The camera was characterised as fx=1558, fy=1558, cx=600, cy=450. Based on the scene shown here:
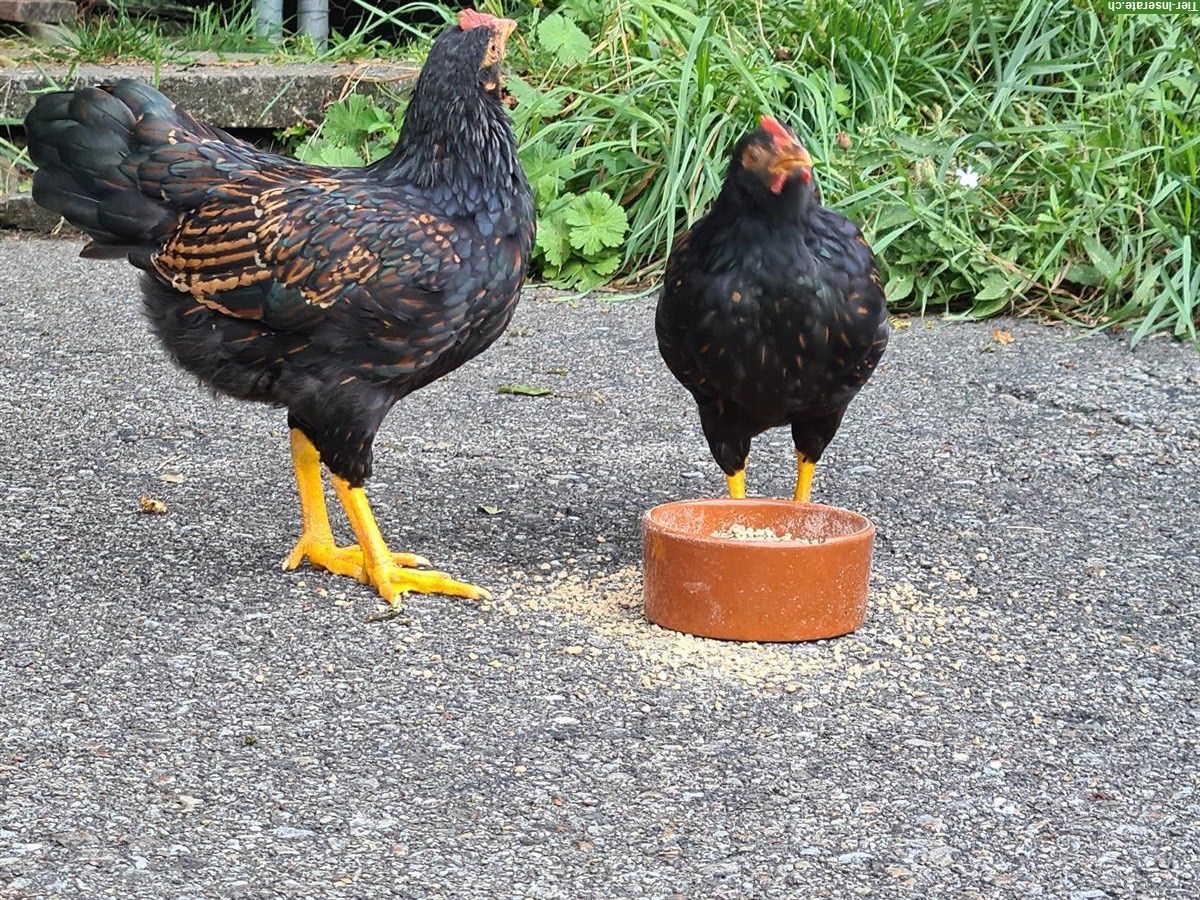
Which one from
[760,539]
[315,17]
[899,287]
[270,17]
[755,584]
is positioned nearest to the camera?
[755,584]

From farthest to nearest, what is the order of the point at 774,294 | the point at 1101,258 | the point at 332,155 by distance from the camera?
the point at 332,155, the point at 1101,258, the point at 774,294

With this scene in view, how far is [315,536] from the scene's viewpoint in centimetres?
411

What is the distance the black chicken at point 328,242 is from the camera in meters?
3.73

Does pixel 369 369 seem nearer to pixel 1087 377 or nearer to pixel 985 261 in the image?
pixel 1087 377

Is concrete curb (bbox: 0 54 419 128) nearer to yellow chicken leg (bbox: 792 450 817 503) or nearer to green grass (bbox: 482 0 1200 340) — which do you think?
green grass (bbox: 482 0 1200 340)

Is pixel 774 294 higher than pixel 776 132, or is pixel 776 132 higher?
pixel 776 132

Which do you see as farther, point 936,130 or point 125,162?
point 936,130

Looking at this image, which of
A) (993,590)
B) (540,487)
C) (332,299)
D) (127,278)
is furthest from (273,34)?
(993,590)

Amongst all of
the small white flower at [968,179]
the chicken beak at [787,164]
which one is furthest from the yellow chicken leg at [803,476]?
the small white flower at [968,179]

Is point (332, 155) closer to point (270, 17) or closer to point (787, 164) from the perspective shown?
point (270, 17)

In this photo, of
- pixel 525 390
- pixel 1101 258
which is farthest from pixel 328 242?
pixel 1101 258

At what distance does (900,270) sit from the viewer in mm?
6672

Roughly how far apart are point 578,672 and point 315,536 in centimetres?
99

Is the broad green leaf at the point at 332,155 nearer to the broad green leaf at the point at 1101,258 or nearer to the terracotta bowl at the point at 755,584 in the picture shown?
the broad green leaf at the point at 1101,258
